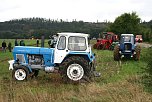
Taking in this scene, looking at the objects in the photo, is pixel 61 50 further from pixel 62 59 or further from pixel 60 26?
pixel 60 26

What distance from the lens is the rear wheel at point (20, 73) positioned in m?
15.5

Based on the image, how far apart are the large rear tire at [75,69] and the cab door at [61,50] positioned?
344 millimetres

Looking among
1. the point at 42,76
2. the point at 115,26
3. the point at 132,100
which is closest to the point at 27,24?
the point at 115,26

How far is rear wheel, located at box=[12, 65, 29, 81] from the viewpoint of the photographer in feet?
50.9

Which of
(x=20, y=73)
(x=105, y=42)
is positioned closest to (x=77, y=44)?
(x=20, y=73)

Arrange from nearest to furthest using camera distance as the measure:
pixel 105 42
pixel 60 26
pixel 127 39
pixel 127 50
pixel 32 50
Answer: pixel 32 50 → pixel 127 50 → pixel 127 39 → pixel 105 42 → pixel 60 26

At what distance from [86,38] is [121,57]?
11.5 metres

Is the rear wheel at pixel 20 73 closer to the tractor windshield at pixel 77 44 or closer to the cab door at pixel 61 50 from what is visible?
the cab door at pixel 61 50

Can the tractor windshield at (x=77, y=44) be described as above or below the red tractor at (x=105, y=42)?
above

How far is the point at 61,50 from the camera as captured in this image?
607 inches

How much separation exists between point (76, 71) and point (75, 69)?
0.09m

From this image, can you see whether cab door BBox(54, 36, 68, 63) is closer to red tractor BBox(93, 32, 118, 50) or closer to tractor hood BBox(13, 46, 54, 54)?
tractor hood BBox(13, 46, 54, 54)

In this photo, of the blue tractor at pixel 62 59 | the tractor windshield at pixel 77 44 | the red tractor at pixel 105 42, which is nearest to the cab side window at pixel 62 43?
the blue tractor at pixel 62 59

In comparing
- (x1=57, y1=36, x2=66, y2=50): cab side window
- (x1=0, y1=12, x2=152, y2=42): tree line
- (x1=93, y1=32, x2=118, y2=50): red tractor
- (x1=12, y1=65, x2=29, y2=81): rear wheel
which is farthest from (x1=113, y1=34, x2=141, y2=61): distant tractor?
(x1=0, y1=12, x2=152, y2=42): tree line
